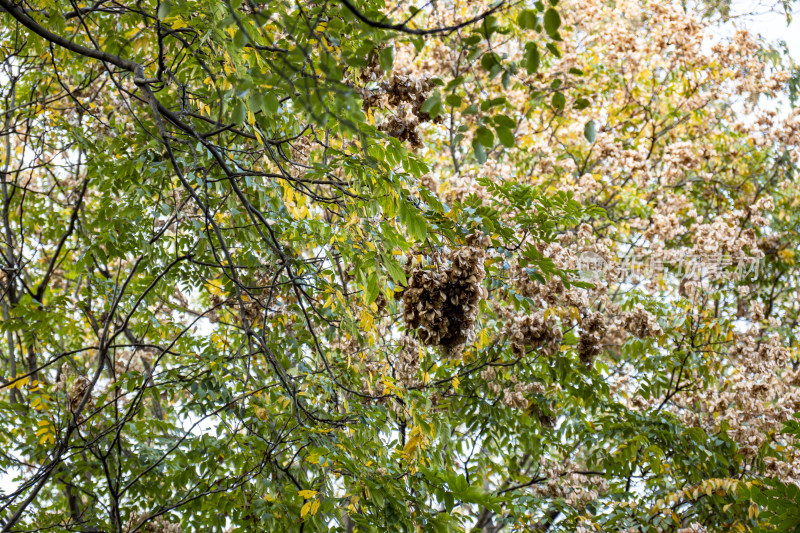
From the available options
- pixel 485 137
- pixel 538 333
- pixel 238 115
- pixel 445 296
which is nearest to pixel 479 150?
pixel 485 137

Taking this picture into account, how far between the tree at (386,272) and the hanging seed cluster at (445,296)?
0.04 ft

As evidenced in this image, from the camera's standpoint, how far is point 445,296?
2.61 metres

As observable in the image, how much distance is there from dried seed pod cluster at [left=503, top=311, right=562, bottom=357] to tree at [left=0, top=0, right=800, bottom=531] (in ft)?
0.04

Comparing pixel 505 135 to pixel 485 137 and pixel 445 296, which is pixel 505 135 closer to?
pixel 485 137

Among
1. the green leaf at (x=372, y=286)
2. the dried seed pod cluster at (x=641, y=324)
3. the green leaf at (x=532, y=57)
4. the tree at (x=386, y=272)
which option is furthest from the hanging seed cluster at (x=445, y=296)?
the dried seed pod cluster at (x=641, y=324)

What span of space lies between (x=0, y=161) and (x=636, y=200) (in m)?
5.92

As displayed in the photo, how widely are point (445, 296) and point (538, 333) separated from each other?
1.00m

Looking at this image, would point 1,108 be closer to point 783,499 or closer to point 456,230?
point 456,230

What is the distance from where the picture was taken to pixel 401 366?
3.77 metres

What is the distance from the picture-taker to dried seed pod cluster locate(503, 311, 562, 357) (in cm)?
344

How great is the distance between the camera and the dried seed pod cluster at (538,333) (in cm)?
344

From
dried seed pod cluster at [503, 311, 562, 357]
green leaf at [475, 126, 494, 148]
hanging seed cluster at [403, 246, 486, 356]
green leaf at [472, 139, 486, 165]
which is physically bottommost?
green leaf at [475, 126, 494, 148]

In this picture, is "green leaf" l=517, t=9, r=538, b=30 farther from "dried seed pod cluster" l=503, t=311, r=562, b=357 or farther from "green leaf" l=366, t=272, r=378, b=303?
"dried seed pod cluster" l=503, t=311, r=562, b=357

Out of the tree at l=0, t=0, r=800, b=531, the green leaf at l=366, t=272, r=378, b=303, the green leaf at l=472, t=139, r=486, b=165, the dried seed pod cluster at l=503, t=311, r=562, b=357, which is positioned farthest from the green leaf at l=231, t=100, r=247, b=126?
the dried seed pod cluster at l=503, t=311, r=562, b=357
